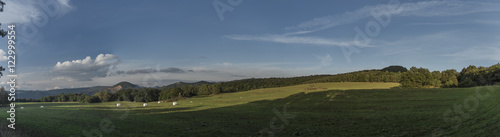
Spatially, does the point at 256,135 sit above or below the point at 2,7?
below

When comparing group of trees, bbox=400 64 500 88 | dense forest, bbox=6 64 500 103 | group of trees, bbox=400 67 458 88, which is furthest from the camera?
dense forest, bbox=6 64 500 103

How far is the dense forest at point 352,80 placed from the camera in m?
93.9

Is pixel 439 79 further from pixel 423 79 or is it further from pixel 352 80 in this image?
pixel 352 80

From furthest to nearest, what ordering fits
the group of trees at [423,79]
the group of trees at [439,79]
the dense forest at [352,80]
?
the dense forest at [352,80] → the group of trees at [439,79] → the group of trees at [423,79]

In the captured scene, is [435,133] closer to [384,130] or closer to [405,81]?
[384,130]

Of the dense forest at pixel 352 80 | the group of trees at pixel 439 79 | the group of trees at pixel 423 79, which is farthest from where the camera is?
the dense forest at pixel 352 80

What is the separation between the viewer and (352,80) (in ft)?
400

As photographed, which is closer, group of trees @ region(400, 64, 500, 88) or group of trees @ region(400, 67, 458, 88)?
group of trees @ region(400, 67, 458, 88)

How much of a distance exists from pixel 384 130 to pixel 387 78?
107831 mm

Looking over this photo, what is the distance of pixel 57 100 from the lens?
15875 centimetres

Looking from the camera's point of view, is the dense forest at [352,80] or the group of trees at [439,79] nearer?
the group of trees at [439,79]

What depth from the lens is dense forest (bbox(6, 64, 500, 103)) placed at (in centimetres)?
9388

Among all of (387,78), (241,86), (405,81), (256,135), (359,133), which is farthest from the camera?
(241,86)

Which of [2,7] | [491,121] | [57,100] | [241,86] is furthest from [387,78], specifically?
[57,100]
